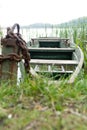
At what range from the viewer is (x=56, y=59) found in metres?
8.20

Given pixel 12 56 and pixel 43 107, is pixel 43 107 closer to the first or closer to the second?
pixel 43 107

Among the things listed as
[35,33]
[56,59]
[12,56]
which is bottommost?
[56,59]

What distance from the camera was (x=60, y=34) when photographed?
511 inches

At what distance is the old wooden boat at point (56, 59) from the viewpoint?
5.22 metres

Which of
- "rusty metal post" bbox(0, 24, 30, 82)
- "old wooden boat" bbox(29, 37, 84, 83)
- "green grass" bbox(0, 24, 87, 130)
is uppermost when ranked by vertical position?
"rusty metal post" bbox(0, 24, 30, 82)

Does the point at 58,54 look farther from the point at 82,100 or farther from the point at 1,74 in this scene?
the point at 82,100

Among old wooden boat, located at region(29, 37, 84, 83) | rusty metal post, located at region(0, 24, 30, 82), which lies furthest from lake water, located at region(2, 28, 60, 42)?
rusty metal post, located at region(0, 24, 30, 82)

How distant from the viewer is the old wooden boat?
5.22 metres

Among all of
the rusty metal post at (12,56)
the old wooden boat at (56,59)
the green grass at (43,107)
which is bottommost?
the old wooden boat at (56,59)

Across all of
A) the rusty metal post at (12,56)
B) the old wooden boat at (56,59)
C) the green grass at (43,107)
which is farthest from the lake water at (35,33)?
the green grass at (43,107)

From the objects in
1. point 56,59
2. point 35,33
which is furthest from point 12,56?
point 35,33

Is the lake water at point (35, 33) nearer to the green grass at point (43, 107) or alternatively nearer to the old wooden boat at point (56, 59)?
the old wooden boat at point (56, 59)

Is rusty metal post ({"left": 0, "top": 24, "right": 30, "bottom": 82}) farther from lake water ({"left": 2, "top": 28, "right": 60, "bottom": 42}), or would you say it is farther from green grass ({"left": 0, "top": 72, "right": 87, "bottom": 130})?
lake water ({"left": 2, "top": 28, "right": 60, "bottom": 42})

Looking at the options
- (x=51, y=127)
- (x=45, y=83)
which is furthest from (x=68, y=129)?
(x=45, y=83)
